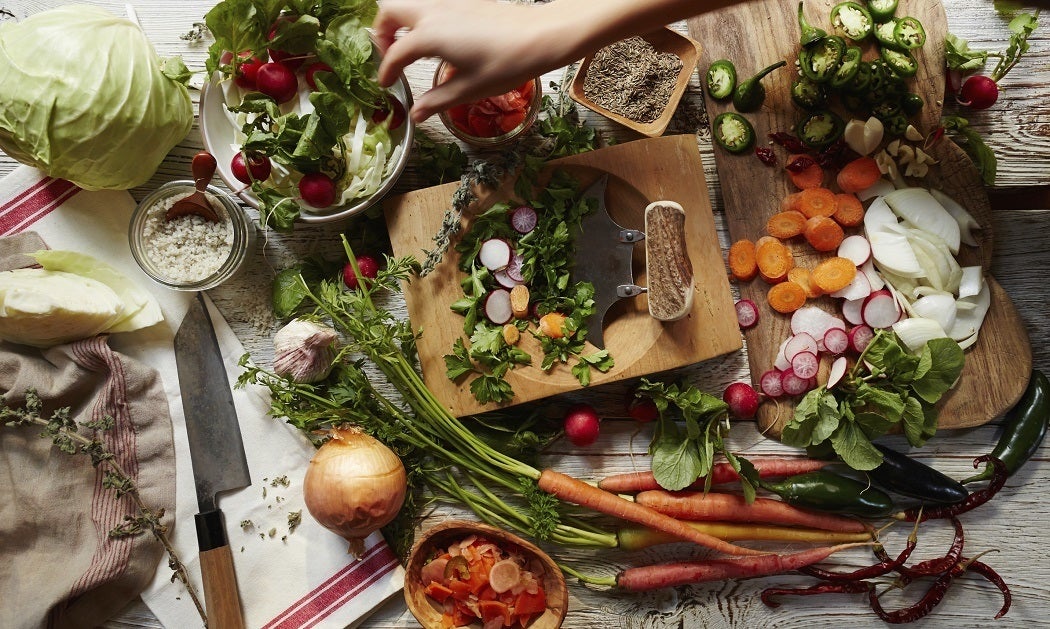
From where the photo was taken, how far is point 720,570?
2.04 meters

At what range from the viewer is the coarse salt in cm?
199

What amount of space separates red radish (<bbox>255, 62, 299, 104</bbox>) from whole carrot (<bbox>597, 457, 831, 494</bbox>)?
1427 mm

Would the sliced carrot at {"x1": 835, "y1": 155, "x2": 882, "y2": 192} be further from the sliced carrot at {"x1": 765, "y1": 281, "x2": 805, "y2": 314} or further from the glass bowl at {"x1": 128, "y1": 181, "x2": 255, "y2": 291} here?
the glass bowl at {"x1": 128, "y1": 181, "x2": 255, "y2": 291}

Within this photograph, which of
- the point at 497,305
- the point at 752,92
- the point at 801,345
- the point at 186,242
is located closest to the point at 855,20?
the point at 752,92

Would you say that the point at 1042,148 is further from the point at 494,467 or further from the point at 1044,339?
the point at 494,467

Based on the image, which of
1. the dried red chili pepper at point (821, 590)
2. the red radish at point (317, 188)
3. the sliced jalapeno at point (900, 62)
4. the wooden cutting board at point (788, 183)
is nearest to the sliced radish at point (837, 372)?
the wooden cutting board at point (788, 183)

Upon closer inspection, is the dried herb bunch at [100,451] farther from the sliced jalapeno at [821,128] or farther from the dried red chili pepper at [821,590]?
the sliced jalapeno at [821,128]

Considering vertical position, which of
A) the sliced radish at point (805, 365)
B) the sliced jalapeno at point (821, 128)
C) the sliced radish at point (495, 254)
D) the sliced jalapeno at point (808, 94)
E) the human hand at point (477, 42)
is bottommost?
the sliced radish at point (805, 365)

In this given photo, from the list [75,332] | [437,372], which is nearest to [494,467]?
[437,372]

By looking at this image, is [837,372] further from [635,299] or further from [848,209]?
[635,299]

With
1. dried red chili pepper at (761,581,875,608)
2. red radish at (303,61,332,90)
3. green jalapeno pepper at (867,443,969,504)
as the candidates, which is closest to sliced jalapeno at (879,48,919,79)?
green jalapeno pepper at (867,443,969,504)

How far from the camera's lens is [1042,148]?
83.4 inches

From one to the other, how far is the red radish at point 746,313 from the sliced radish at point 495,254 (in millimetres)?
700

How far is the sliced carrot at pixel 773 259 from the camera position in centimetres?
205
